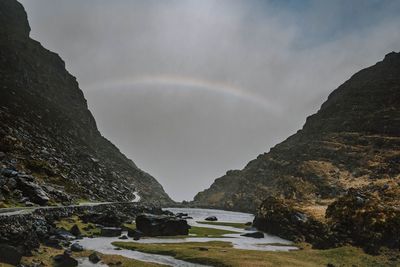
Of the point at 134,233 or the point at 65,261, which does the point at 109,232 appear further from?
the point at 65,261

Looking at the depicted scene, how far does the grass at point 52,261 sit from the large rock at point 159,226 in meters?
30.2

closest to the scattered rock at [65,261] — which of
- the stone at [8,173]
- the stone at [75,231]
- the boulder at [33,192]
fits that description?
the stone at [75,231]

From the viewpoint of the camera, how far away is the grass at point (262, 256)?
62594 mm

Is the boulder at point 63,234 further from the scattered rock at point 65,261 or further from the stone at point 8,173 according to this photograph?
the stone at point 8,173

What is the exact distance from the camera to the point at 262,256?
67.6 metres

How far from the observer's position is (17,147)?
128m

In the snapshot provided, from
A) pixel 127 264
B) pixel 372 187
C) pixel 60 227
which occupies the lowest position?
pixel 127 264

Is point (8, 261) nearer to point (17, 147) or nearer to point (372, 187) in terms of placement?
point (17, 147)

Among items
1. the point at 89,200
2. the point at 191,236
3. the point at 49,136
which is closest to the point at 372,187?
the point at 191,236

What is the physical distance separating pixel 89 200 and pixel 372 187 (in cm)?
9955

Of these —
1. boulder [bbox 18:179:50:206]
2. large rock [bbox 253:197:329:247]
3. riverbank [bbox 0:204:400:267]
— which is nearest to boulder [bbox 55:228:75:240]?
riverbank [bbox 0:204:400:267]

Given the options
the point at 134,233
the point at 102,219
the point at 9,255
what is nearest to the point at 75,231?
the point at 134,233

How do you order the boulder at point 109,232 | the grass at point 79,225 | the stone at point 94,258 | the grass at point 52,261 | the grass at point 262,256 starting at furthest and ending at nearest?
the boulder at point 109,232, the grass at point 79,225, the grass at point 262,256, the stone at point 94,258, the grass at point 52,261

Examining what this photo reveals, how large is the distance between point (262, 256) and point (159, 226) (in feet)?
109
